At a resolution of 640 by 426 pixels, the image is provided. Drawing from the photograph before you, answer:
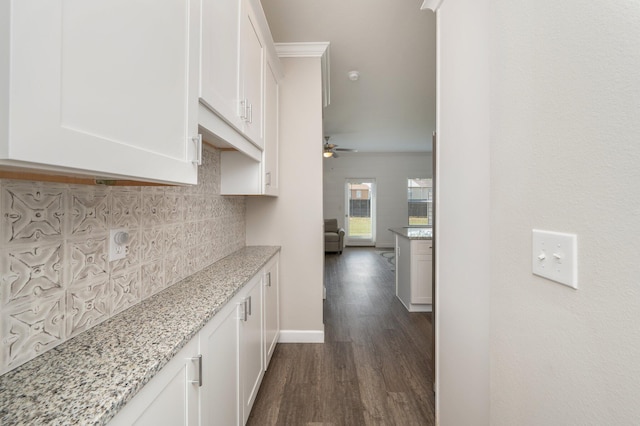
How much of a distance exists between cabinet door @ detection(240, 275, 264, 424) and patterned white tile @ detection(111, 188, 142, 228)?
66 centimetres

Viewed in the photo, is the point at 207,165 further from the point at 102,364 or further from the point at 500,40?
the point at 500,40

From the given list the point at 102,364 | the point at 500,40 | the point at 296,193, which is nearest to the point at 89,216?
the point at 102,364

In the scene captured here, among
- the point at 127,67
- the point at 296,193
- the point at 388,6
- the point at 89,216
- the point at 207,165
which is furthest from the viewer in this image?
the point at 296,193

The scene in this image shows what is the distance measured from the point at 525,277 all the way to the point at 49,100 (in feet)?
3.70

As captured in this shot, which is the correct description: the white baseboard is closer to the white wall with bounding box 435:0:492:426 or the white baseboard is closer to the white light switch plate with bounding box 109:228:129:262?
the white wall with bounding box 435:0:492:426

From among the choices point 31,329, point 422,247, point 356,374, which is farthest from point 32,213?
point 422,247

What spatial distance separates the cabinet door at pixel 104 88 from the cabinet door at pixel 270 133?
3.62 ft

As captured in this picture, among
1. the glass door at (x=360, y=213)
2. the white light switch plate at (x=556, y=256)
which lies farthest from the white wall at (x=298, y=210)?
the glass door at (x=360, y=213)

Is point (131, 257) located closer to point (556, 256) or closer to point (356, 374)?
point (556, 256)

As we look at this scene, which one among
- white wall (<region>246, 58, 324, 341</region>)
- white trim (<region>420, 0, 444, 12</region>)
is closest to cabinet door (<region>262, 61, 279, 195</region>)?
white wall (<region>246, 58, 324, 341</region>)

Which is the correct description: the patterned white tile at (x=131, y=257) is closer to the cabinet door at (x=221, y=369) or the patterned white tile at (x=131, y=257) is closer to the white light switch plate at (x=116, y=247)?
the white light switch plate at (x=116, y=247)

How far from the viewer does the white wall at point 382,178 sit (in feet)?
28.0

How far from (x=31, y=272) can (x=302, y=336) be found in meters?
2.21

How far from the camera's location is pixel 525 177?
31.1 inches
